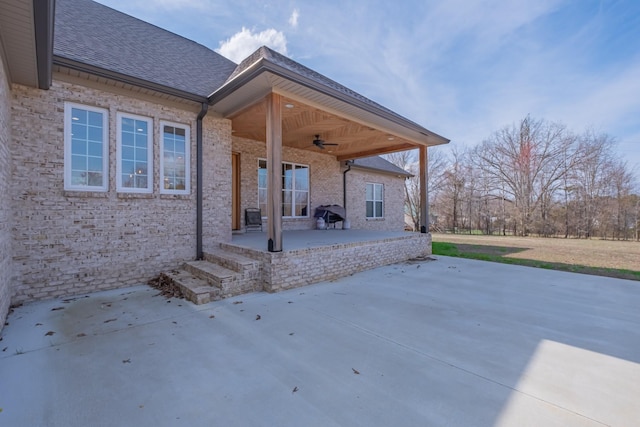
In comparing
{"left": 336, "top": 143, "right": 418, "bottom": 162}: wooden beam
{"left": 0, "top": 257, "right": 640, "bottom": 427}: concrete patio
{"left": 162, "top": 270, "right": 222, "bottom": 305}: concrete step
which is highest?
{"left": 336, "top": 143, "right": 418, "bottom": 162}: wooden beam

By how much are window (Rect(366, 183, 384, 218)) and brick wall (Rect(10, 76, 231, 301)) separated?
8693 millimetres

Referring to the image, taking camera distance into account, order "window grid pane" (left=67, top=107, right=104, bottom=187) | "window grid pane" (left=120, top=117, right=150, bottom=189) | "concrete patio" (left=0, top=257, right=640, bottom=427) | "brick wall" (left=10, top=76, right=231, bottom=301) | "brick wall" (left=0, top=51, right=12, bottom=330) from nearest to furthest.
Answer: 1. "concrete patio" (left=0, top=257, right=640, bottom=427)
2. "brick wall" (left=0, top=51, right=12, bottom=330)
3. "brick wall" (left=10, top=76, right=231, bottom=301)
4. "window grid pane" (left=67, top=107, right=104, bottom=187)
5. "window grid pane" (left=120, top=117, right=150, bottom=189)

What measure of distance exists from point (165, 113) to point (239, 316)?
4.31 metres

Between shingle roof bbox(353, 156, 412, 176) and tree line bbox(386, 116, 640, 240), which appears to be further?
tree line bbox(386, 116, 640, 240)

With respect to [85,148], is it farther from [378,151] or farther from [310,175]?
[378,151]

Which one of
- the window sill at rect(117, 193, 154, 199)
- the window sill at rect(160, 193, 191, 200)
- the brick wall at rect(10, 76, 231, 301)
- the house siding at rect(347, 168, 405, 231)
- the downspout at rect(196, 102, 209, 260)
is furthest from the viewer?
the house siding at rect(347, 168, 405, 231)

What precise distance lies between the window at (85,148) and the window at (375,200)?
10.0 m

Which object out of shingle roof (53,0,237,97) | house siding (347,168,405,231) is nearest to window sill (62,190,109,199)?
shingle roof (53,0,237,97)

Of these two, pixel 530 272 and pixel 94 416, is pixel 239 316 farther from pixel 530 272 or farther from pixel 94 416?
pixel 530 272

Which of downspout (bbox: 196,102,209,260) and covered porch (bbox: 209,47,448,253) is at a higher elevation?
covered porch (bbox: 209,47,448,253)

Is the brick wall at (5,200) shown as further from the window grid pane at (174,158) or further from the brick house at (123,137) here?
the window grid pane at (174,158)

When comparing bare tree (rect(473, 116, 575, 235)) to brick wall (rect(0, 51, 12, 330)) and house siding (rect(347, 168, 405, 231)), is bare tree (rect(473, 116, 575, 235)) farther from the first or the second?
brick wall (rect(0, 51, 12, 330))

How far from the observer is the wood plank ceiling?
19.8 ft

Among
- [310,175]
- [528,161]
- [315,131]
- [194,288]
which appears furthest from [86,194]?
[528,161]
